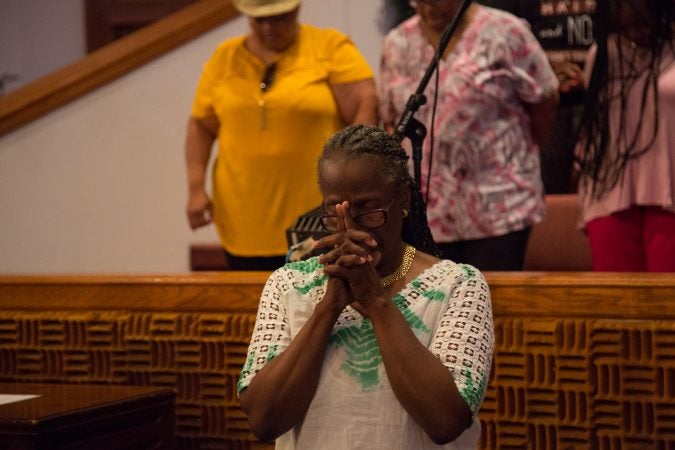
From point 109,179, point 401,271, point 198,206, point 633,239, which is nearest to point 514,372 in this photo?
point 633,239

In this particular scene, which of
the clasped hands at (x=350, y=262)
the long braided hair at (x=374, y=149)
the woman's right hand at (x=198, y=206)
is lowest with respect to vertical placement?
the woman's right hand at (x=198, y=206)

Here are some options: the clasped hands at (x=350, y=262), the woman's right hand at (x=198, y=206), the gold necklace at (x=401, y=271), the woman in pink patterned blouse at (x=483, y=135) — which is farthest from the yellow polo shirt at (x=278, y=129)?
the clasped hands at (x=350, y=262)

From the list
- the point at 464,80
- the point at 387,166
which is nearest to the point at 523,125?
the point at 464,80

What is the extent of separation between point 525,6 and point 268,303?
345 centimetres

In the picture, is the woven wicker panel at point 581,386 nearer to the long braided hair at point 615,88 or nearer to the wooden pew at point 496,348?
the wooden pew at point 496,348

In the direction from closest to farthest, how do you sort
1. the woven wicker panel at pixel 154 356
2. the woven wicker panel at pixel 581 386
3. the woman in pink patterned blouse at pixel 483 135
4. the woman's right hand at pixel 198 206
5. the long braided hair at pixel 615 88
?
the woven wicker panel at pixel 581 386 → the woven wicker panel at pixel 154 356 → the long braided hair at pixel 615 88 → the woman in pink patterned blouse at pixel 483 135 → the woman's right hand at pixel 198 206

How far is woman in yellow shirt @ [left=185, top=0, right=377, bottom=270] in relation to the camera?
404 centimetres

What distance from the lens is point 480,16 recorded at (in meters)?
3.81

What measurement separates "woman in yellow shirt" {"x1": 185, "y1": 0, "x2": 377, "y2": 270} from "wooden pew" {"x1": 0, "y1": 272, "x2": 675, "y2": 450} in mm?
668

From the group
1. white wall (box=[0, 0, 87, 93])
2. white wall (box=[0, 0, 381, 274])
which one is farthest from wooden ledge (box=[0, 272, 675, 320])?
white wall (box=[0, 0, 87, 93])

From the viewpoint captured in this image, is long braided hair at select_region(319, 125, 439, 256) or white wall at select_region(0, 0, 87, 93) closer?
long braided hair at select_region(319, 125, 439, 256)

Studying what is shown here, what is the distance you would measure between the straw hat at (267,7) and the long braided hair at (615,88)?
Result: 101 centimetres

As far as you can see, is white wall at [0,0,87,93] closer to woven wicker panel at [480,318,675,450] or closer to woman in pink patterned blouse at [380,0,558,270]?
woman in pink patterned blouse at [380,0,558,270]

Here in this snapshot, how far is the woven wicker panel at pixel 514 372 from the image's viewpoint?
2951 millimetres
